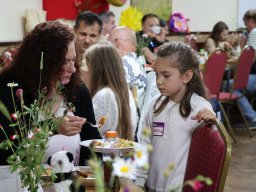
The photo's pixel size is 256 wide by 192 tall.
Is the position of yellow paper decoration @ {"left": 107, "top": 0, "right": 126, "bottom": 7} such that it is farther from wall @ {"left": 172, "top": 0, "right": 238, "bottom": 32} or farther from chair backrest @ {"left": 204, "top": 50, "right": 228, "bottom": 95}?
chair backrest @ {"left": 204, "top": 50, "right": 228, "bottom": 95}

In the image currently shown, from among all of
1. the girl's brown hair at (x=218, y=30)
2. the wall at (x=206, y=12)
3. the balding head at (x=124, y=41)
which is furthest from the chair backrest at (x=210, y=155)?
the wall at (x=206, y=12)

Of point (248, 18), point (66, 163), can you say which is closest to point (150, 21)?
point (248, 18)

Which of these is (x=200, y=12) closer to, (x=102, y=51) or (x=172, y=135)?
(x=102, y=51)

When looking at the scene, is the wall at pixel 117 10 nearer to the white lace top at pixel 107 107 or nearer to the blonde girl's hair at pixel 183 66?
the white lace top at pixel 107 107

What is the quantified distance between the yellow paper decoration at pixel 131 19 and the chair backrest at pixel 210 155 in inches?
206

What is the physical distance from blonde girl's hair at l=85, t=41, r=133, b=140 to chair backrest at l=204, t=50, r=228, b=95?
9.59ft

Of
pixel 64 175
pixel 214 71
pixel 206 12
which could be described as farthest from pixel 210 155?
pixel 206 12

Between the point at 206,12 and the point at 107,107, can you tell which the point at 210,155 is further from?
the point at 206,12

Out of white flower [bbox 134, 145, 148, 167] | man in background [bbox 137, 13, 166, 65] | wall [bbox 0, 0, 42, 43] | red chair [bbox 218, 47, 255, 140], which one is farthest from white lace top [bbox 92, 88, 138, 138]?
man in background [bbox 137, 13, 166, 65]

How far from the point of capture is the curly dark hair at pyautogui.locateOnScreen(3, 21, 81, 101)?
2379mm

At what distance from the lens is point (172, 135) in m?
2.32

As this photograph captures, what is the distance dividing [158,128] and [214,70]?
3733 millimetres

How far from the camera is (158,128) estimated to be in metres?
2.37

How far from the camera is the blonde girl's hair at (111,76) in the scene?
3.12 meters
